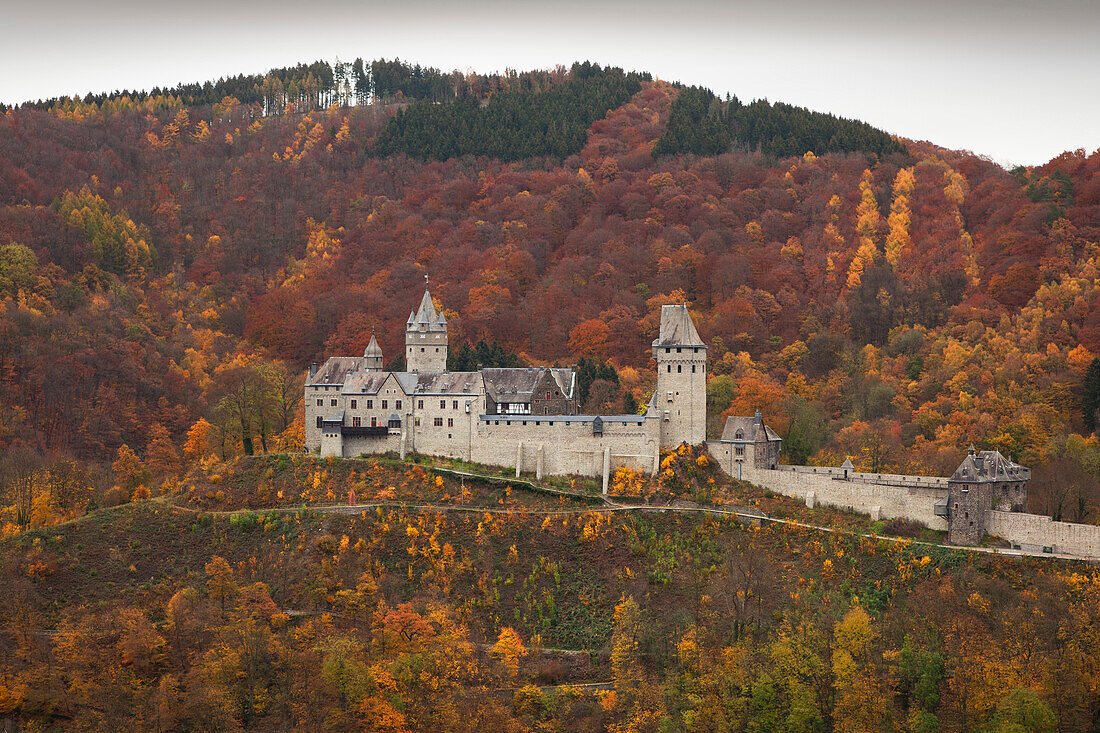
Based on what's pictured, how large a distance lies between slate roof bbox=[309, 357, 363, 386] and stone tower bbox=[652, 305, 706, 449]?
18.5 m

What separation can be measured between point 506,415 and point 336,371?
1162 centimetres

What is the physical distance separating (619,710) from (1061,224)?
65.2 m

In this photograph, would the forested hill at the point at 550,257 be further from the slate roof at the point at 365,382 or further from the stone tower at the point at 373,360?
the slate roof at the point at 365,382

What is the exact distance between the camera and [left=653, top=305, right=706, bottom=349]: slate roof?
68.7 meters

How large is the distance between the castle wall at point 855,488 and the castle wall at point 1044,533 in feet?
8.91

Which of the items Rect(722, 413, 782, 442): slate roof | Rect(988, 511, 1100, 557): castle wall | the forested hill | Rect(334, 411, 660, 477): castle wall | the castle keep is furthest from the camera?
the forested hill

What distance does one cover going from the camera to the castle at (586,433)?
6097 centimetres

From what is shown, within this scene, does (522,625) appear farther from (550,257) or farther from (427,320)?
(550,257)

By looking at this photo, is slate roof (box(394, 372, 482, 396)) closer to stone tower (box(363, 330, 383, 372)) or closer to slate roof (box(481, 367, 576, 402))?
slate roof (box(481, 367, 576, 402))

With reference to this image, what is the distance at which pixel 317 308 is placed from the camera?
113500mm

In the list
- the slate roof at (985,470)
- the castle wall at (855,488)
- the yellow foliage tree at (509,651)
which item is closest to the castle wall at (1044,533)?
the slate roof at (985,470)

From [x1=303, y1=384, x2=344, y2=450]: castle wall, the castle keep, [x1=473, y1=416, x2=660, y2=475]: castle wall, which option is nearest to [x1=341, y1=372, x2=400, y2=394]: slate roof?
the castle keep

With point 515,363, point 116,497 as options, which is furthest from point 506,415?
point 116,497

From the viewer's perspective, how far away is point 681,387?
68.4m
